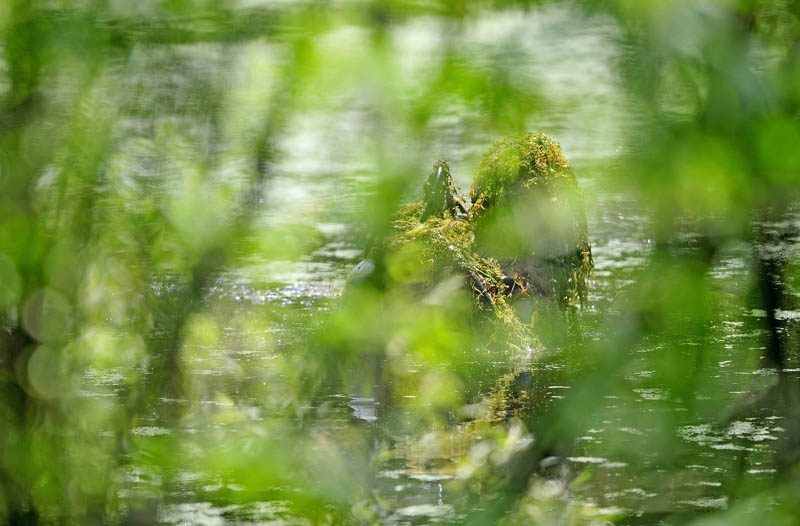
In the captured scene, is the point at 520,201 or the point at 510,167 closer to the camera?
the point at 510,167

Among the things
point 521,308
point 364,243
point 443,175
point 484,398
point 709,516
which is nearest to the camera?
point 709,516

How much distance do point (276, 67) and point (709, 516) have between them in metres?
0.33

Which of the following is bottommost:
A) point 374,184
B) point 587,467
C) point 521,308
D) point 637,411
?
point 521,308

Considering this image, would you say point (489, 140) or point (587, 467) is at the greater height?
point (489, 140)

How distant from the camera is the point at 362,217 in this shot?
0.63m

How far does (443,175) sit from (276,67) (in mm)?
263

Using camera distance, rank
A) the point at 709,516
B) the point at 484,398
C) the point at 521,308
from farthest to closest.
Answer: the point at 521,308 → the point at 484,398 → the point at 709,516

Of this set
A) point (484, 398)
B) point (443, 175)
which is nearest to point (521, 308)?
point (484, 398)

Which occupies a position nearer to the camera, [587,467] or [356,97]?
[356,97]

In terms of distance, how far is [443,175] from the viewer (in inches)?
32.8

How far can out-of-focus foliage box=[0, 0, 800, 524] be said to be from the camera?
54 cm

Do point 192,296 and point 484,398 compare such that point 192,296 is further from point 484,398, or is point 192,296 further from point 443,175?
point 484,398

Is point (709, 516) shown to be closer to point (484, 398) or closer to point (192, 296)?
point (192, 296)

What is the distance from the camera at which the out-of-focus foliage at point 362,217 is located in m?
0.54
